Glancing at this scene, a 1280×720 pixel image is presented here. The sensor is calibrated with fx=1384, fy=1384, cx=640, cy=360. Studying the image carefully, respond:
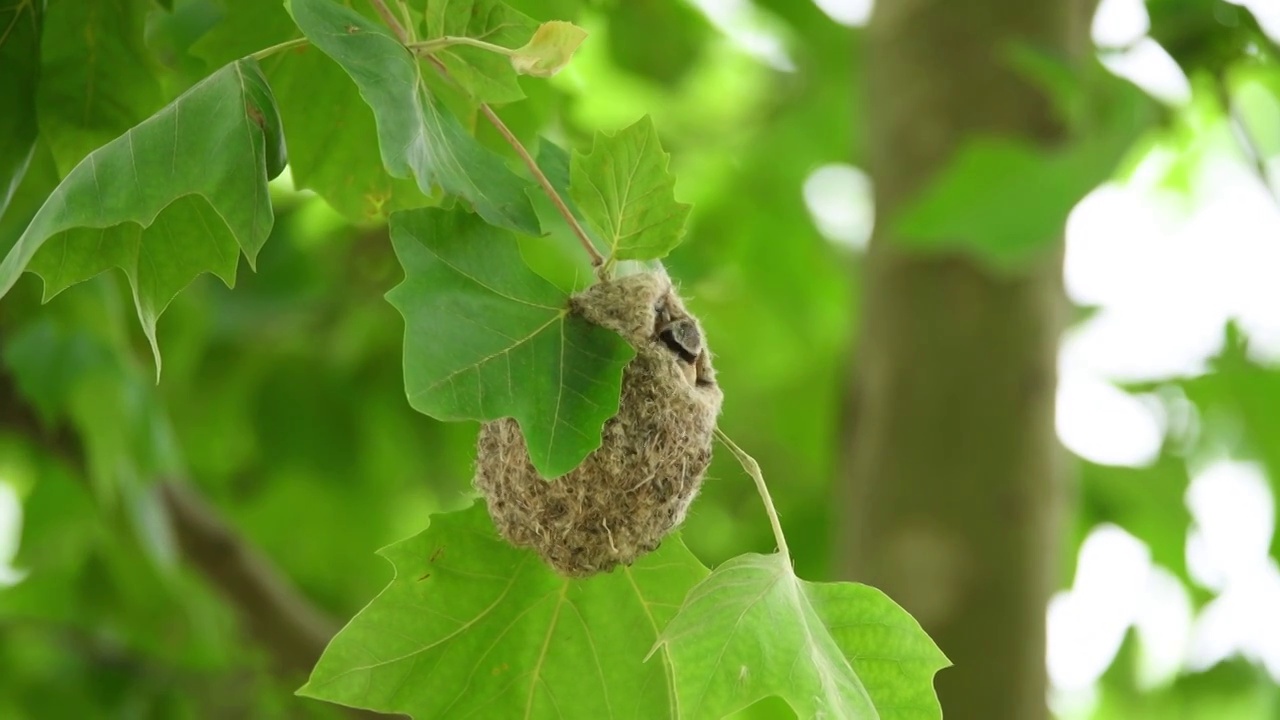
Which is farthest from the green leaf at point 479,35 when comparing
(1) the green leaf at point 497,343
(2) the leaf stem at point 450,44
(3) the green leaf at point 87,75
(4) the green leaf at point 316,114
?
(3) the green leaf at point 87,75

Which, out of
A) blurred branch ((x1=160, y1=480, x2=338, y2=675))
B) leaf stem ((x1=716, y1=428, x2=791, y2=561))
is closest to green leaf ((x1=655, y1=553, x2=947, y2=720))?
leaf stem ((x1=716, y1=428, x2=791, y2=561))

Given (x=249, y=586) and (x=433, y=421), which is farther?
(x=433, y=421)

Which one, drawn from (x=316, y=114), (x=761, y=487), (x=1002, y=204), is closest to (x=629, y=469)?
(x=761, y=487)

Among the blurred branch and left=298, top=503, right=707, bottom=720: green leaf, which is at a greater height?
left=298, top=503, right=707, bottom=720: green leaf

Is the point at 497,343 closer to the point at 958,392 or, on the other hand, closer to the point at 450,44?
the point at 450,44

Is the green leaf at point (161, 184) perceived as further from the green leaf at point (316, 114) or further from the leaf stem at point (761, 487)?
the leaf stem at point (761, 487)

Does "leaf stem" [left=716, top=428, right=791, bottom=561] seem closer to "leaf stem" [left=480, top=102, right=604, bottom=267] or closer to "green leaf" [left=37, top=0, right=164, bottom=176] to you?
"leaf stem" [left=480, top=102, right=604, bottom=267]
